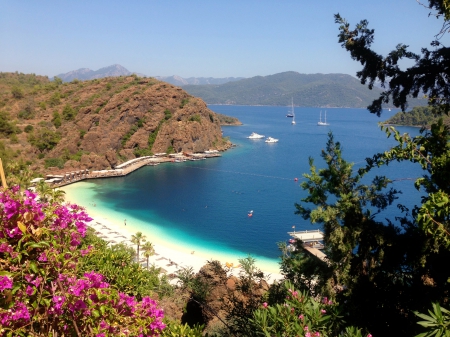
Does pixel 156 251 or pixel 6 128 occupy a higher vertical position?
pixel 6 128

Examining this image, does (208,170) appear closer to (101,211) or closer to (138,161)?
(138,161)

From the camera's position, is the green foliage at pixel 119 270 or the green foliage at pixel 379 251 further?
the green foliage at pixel 119 270

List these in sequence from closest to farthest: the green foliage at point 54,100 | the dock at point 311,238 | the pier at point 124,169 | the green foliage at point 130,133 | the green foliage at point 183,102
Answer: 1. the dock at point 311,238
2. the pier at point 124,169
3. the green foliage at point 130,133
4. the green foliage at point 54,100
5. the green foliage at point 183,102

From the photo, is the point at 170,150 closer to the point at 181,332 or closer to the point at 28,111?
the point at 28,111

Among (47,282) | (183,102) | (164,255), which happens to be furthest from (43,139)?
(47,282)

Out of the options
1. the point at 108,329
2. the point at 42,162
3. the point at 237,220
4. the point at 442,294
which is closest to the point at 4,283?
the point at 108,329

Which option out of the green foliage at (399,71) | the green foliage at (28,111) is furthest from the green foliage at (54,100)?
the green foliage at (399,71)

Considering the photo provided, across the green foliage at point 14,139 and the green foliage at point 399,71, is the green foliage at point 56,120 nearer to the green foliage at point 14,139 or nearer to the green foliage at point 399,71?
the green foliage at point 14,139
